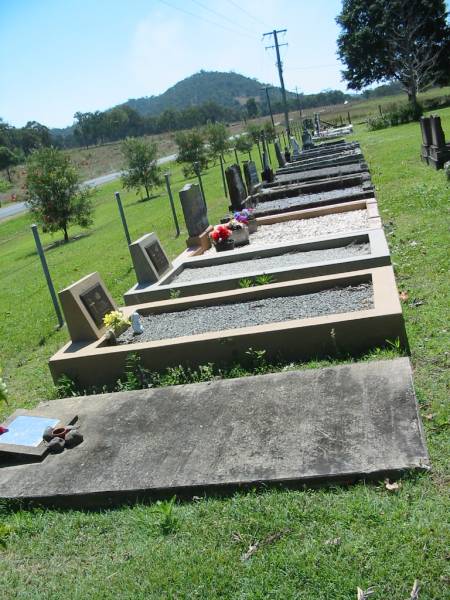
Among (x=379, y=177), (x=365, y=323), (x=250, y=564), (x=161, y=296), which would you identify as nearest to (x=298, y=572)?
(x=250, y=564)

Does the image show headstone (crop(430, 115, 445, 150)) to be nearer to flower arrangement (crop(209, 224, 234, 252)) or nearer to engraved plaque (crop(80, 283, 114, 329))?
flower arrangement (crop(209, 224, 234, 252))

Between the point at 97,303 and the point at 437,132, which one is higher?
the point at 437,132

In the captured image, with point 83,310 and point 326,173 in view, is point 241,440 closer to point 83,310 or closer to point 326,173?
point 83,310

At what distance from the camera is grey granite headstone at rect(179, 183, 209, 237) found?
35.8ft

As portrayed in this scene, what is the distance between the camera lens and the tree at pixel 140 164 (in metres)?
29.8

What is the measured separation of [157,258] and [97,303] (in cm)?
216

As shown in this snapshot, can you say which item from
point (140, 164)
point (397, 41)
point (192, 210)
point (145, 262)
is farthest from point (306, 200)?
point (397, 41)

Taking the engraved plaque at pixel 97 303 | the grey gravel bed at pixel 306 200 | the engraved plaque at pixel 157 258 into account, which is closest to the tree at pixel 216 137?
the grey gravel bed at pixel 306 200

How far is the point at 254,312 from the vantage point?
20.9ft

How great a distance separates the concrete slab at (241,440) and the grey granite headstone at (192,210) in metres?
6.35

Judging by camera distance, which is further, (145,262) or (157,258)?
(157,258)

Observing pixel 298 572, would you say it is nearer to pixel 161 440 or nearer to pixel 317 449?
pixel 317 449

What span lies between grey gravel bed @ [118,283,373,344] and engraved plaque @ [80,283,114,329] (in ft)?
1.13

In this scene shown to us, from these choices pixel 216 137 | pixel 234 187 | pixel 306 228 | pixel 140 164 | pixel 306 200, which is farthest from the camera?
pixel 216 137
